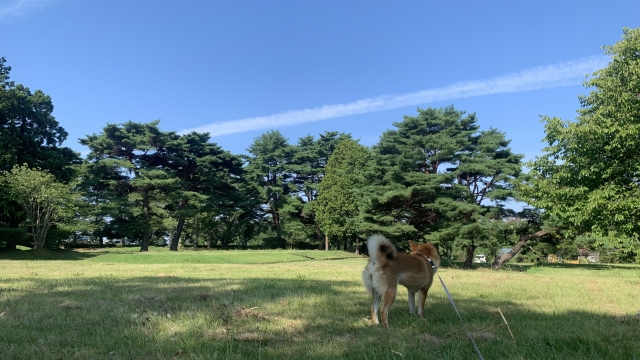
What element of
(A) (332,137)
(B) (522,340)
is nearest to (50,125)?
(A) (332,137)

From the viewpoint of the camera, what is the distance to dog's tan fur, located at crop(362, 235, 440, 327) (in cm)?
473

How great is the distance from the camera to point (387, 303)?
4645 mm

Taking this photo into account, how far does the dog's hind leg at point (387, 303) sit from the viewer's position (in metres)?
4.56

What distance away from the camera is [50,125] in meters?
33.1

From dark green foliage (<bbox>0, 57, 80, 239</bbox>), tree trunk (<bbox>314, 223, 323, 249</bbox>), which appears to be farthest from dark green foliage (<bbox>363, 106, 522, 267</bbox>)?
dark green foliage (<bbox>0, 57, 80, 239</bbox>)

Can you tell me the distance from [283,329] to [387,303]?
128 centimetres

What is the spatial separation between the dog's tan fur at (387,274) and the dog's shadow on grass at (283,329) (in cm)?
29

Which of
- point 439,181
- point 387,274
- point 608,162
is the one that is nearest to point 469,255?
point 439,181

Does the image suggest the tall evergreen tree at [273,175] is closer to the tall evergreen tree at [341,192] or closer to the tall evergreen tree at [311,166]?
the tall evergreen tree at [311,166]

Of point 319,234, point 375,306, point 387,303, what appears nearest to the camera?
point 387,303

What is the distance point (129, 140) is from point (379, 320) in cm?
3549

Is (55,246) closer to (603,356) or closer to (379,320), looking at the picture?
(379,320)

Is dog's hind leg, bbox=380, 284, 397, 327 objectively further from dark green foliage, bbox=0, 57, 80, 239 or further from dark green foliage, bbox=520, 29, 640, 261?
dark green foliage, bbox=0, 57, 80, 239

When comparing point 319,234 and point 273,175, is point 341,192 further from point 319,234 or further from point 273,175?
point 273,175
